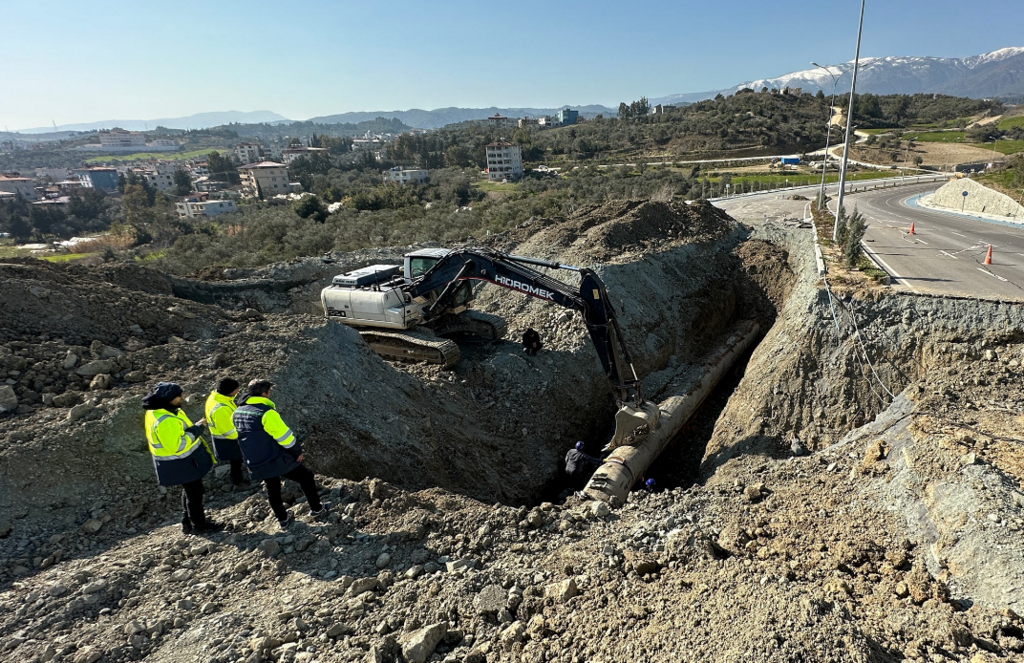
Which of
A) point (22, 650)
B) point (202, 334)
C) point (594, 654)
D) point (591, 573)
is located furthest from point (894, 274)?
point (22, 650)

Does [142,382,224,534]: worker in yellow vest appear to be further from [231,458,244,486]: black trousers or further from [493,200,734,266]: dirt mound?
[493,200,734,266]: dirt mound

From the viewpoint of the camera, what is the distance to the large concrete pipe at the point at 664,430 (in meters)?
8.87

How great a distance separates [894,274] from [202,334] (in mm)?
14934

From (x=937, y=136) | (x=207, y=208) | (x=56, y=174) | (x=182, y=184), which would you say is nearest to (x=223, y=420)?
(x=207, y=208)

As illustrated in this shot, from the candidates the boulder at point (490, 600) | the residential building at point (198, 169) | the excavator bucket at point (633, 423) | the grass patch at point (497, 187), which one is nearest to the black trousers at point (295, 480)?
the boulder at point (490, 600)

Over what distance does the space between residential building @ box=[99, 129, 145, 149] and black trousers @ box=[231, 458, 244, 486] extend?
235 metres

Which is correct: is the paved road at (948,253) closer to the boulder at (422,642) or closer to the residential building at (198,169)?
the boulder at (422,642)

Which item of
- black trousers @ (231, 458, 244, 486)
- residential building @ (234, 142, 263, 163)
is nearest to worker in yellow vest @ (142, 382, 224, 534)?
black trousers @ (231, 458, 244, 486)

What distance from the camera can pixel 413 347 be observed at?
1156cm

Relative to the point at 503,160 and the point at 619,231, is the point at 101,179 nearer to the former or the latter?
the point at 503,160

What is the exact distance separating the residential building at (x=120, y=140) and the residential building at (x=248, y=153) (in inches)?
3237

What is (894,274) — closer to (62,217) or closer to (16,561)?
(16,561)

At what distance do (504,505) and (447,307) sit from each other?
560 cm

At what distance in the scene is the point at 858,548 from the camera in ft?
20.5
